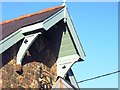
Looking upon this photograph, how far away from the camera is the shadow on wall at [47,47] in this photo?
12828 mm

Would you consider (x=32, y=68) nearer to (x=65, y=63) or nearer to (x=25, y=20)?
(x=65, y=63)

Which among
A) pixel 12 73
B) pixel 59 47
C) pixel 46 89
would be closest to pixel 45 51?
pixel 59 47

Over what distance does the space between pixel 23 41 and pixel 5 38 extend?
0.97 meters

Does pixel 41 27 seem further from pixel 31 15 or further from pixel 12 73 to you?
pixel 31 15

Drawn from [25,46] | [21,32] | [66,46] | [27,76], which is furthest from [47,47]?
[21,32]

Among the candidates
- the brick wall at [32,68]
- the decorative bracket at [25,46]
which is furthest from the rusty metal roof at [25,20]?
the brick wall at [32,68]

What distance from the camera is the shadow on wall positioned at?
12.8 meters

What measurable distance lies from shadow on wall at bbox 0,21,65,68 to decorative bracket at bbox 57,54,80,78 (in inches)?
11.0

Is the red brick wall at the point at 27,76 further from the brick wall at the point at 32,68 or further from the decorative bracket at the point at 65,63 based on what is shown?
the decorative bracket at the point at 65,63

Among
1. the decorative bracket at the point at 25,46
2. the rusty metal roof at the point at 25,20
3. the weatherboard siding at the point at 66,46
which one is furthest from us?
the weatherboard siding at the point at 66,46

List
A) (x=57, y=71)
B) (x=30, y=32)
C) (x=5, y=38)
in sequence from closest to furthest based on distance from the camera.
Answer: (x=5, y=38) < (x=30, y=32) < (x=57, y=71)

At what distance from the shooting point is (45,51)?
13.7 m

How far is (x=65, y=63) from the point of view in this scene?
45.1 ft

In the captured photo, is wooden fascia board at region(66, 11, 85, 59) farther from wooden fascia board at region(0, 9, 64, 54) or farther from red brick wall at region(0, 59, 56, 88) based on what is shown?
red brick wall at region(0, 59, 56, 88)
